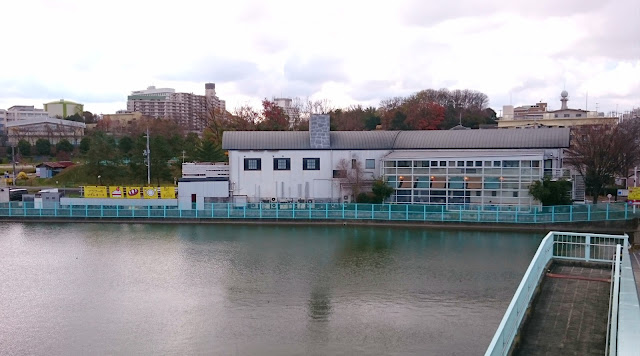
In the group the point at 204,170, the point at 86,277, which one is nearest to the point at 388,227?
the point at 204,170

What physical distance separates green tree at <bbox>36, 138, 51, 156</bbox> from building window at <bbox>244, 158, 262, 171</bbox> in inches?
1317

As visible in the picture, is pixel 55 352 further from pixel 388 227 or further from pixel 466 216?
pixel 466 216

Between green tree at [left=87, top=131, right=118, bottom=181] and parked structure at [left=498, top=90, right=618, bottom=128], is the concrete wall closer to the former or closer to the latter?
green tree at [left=87, top=131, right=118, bottom=181]

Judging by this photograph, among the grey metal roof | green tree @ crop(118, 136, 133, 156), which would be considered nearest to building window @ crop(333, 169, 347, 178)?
the grey metal roof

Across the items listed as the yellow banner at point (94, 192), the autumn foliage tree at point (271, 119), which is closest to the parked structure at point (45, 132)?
the autumn foliage tree at point (271, 119)

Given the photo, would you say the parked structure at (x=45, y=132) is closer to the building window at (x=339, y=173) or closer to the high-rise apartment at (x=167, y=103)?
the building window at (x=339, y=173)

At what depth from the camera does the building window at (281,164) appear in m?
31.0

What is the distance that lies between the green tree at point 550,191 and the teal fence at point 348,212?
0.69 metres

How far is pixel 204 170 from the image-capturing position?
31.3m

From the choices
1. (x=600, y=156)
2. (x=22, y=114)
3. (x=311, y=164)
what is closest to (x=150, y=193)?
(x=311, y=164)

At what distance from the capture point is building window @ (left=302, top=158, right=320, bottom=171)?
101ft

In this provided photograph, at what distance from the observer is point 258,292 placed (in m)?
15.3

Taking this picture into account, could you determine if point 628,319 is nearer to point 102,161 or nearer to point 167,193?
point 167,193

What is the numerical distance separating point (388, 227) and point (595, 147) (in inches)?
603
